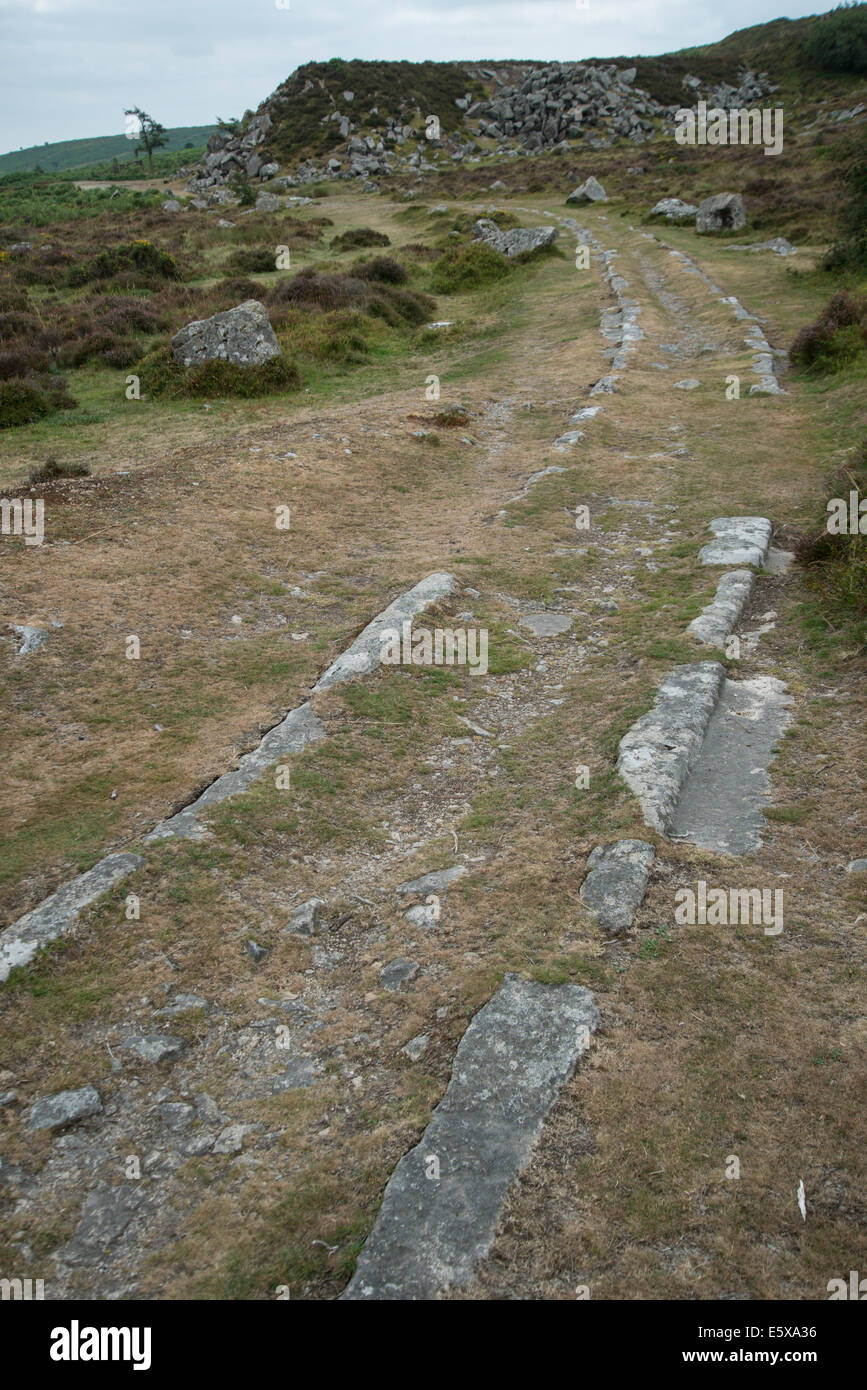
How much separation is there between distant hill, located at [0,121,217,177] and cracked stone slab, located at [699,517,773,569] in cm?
14970

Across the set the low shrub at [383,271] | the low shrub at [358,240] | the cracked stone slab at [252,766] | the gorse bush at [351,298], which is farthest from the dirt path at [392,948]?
the low shrub at [358,240]

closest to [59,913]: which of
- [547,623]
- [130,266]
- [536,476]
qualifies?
[547,623]

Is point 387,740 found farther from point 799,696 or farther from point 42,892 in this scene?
point 799,696

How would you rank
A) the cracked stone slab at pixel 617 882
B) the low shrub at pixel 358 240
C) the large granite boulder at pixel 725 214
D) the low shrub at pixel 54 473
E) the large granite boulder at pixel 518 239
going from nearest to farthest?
1. the cracked stone slab at pixel 617 882
2. the low shrub at pixel 54 473
3. the large granite boulder at pixel 518 239
4. the large granite boulder at pixel 725 214
5. the low shrub at pixel 358 240

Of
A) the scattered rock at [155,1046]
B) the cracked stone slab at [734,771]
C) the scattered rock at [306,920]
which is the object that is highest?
the cracked stone slab at [734,771]

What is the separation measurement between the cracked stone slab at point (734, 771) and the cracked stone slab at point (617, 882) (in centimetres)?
44

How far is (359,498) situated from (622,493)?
12.1 feet

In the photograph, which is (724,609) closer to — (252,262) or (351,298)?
(351,298)

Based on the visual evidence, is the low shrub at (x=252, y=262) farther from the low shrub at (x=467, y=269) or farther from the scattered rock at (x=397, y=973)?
the scattered rock at (x=397, y=973)

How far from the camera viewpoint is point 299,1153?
371 centimetres

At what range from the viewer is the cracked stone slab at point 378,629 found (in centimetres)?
736

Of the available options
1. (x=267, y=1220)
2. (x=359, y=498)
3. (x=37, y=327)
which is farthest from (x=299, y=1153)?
(x=37, y=327)

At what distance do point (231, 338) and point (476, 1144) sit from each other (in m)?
15.8

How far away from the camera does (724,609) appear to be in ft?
26.6
